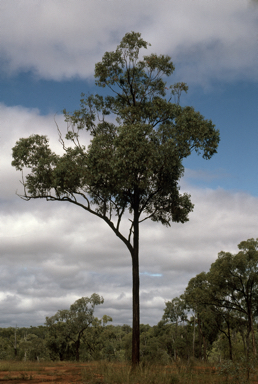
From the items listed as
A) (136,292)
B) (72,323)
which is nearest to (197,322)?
(72,323)

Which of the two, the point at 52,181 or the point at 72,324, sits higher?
the point at 52,181

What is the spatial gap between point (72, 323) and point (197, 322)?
18111 millimetres

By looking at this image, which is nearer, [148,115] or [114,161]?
[114,161]

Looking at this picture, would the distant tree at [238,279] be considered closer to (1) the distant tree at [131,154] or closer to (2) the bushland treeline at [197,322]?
(2) the bushland treeline at [197,322]

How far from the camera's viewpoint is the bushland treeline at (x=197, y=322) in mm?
31422

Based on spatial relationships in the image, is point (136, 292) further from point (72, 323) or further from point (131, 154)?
point (72, 323)

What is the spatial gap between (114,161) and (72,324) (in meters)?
36.5

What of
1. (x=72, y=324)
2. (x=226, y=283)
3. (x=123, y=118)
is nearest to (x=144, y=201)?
(x=123, y=118)

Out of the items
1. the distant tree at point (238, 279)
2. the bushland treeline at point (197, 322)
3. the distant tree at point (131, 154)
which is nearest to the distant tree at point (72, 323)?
the bushland treeline at point (197, 322)

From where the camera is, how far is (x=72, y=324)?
45.9 m

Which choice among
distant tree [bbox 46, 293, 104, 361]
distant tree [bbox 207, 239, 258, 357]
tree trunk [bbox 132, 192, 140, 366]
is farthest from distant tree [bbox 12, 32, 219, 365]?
distant tree [bbox 46, 293, 104, 361]

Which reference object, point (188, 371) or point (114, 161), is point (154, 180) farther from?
point (188, 371)

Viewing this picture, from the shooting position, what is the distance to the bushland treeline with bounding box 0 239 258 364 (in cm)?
3142

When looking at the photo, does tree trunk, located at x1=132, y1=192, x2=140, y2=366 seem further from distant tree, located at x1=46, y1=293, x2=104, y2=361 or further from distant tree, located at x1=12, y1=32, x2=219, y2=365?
distant tree, located at x1=46, y1=293, x2=104, y2=361
